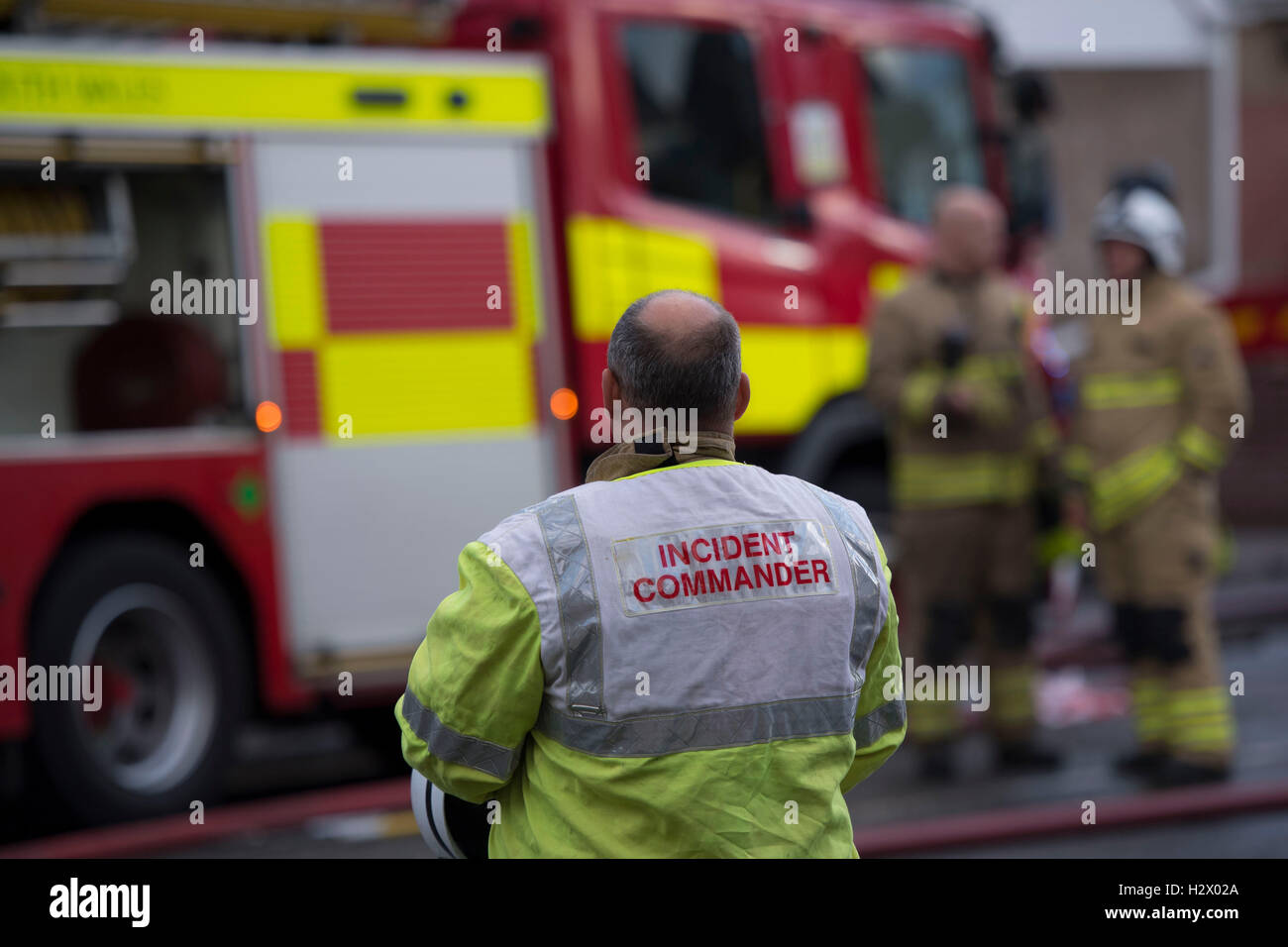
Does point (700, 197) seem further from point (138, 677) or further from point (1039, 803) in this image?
point (138, 677)

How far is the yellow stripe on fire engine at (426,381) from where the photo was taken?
6660 mm

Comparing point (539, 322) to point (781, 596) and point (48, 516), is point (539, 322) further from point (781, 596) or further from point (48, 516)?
point (781, 596)

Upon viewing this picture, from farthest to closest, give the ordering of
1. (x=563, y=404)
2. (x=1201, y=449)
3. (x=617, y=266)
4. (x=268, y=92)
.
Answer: (x=617, y=266), (x=563, y=404), (x=268, y=92), (x=1201, y=449)

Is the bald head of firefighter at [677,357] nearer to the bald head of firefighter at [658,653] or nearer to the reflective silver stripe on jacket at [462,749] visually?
the bald head of firefighter at [658,653]

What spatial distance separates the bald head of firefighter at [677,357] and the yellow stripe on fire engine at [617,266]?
4.90 meters

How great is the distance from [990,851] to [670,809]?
3.73 meters

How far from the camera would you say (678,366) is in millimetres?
2242

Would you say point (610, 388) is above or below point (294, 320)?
below

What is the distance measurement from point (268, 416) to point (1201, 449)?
10.4 feet

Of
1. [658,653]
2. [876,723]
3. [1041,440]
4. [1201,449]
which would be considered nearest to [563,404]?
[1041,440]

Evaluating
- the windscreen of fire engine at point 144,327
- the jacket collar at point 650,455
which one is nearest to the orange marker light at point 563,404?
the windscreen of fire engine at point 144,327

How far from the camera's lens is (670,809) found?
2182 millimetres

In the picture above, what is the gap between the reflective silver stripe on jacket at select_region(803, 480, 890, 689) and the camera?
7.62 feet
